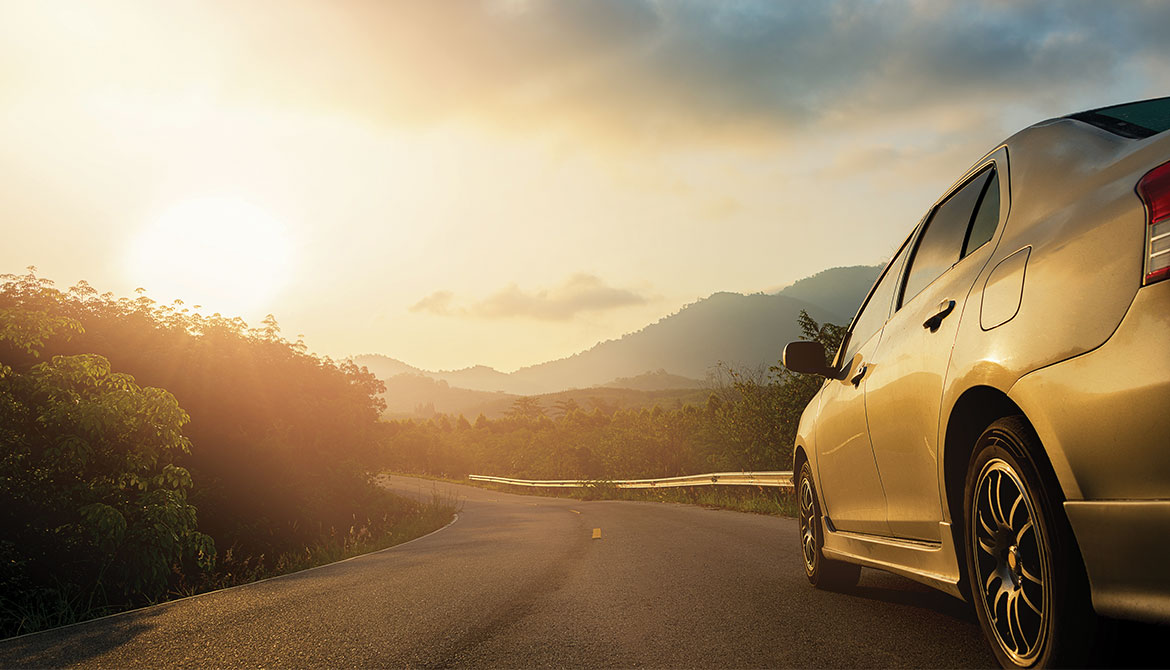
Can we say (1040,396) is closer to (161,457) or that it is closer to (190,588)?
(190,588)

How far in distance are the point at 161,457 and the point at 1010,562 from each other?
10.6 meters

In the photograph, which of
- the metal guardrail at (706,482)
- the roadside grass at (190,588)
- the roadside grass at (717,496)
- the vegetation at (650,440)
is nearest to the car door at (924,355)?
the roadside grass at (190,588)

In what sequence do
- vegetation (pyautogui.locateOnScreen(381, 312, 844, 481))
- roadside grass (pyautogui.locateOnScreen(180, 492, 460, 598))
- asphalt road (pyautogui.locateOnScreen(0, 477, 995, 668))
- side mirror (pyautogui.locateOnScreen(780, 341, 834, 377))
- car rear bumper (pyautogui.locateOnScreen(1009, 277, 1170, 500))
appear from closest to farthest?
car rear bumper (pyautogui.locateOnScreen(1009, 277, 1170, 500)) < asphalt road (pyautogui.locateOnScreen(0, 477, 995, 668)) < side mirror (pyautogui.locateOnScreen(780, 341, 834, 377)) < roadside grass (pyautogui.locateOnScreen(180, 492, 460, 598)) < vegetation (pyautogui.locateOnScreen(381, 312, 844, 481))

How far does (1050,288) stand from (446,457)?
80.7 metres

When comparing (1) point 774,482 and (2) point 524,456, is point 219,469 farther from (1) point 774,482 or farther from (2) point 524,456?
(2) point 524,456

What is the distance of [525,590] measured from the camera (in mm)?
6059

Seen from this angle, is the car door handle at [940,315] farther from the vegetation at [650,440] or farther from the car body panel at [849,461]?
the vegetation at [650,440]

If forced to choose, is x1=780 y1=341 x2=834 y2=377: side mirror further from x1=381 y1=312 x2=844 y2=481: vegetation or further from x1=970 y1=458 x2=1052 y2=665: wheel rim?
x1=381 y1=312 x2=844 y2=481: vegetation

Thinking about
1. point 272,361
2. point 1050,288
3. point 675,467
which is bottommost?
point 675,467

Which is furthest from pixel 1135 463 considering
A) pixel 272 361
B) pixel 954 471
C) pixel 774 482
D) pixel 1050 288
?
pixel 272 361

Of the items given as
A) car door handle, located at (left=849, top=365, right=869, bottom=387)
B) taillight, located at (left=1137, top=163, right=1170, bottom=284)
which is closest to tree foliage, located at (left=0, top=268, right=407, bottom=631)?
car door handle, located at (left=849, top=365, right=869, bottom=387)

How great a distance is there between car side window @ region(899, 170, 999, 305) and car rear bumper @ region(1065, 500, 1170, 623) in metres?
1.65

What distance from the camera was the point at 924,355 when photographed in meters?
3.32

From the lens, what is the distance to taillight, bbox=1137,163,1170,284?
2.05 m
